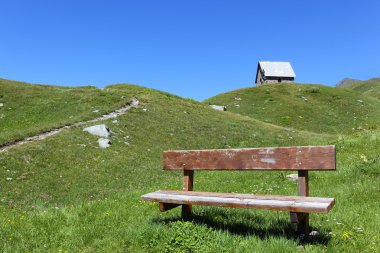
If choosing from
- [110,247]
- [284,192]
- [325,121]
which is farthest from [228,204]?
[325,121]

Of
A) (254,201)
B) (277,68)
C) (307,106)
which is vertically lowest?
(254,201)

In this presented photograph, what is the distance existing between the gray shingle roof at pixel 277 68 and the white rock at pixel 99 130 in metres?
92.5

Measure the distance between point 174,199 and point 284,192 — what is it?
5.17 m

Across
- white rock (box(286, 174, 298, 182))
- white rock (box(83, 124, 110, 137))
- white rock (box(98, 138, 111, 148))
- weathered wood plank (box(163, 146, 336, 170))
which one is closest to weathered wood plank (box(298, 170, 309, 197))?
weathered wood plank (box(163, 146, 336, 170))

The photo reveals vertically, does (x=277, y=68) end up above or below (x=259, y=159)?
above

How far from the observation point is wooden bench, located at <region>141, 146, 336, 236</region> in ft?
20.8

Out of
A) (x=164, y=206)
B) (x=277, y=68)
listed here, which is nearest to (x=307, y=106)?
(x=164, y=206)

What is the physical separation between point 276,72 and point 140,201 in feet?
357

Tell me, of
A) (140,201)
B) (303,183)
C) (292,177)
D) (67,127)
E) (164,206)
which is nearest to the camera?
(303,183)

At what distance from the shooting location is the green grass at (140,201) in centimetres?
647

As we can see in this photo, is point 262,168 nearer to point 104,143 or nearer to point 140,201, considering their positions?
point 140,201

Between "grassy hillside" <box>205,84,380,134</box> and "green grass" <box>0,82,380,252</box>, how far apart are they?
2361cm

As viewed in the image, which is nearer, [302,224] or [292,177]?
[302,224]

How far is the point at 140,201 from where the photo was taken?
10438 mm
